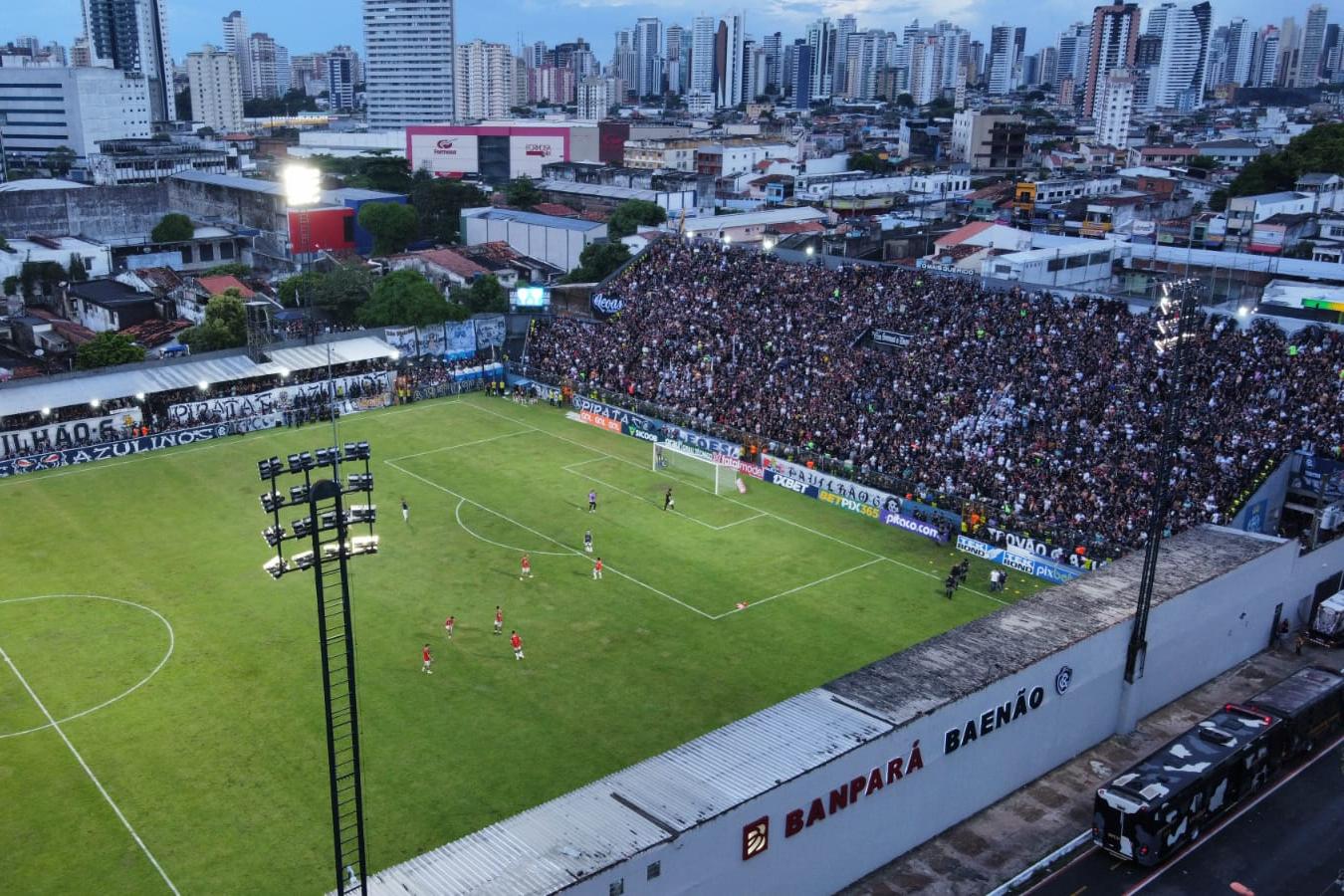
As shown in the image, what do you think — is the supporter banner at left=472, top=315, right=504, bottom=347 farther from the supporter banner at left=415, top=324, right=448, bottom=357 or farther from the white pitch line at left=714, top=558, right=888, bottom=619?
the white pitch line at left=714, top=558, right=888, bottom=619

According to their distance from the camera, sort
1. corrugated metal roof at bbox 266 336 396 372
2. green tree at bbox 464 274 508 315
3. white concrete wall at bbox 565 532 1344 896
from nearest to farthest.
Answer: white concrete wall at bbox 565 532 1344 896 < corrugated metal roof at bbox 266 336 396 372 < green tree at bbox 464 274 508 315

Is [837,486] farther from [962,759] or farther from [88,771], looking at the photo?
[88,771]

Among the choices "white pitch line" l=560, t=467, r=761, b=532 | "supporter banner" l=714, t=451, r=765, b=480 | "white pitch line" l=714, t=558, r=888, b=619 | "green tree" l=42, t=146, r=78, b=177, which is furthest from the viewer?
"green tree" l=42, t=146, r=78, b=177

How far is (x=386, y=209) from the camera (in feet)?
344

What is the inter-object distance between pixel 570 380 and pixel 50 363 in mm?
33324

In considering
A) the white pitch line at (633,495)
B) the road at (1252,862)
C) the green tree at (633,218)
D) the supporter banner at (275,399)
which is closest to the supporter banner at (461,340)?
the supporter banner at (275,399)

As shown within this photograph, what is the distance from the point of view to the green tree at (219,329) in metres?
69.9

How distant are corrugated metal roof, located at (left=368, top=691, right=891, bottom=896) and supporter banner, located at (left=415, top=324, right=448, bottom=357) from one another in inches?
1873

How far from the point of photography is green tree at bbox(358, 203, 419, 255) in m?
105

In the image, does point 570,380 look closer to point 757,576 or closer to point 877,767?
point 757,576

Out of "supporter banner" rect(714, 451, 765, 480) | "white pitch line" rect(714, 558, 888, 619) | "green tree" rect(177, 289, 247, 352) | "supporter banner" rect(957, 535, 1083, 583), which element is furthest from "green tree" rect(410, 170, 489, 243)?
"supporter banner" rect(957, 535, 1083, 583)

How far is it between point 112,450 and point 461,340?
21735 mm

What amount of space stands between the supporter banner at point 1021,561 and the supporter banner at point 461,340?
36089 mm

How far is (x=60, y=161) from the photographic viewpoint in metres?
163
